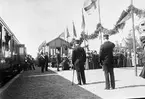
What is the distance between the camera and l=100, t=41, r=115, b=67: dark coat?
28.8 feet

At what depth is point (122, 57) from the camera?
21891mm

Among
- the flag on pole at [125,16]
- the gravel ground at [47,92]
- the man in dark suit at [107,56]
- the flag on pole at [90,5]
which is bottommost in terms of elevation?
the gravel ground at [47,92]

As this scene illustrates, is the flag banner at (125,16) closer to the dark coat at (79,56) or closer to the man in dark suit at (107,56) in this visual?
the dark coat at (79,56)

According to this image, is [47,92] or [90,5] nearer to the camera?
[47,92]

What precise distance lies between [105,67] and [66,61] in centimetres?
1315

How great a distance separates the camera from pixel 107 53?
28.9ft

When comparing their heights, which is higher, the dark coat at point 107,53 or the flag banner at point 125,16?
the flag banner at point 125,16

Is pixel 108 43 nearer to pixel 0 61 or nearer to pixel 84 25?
pixel 0 61

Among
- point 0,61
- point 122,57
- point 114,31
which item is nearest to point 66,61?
point 122,57

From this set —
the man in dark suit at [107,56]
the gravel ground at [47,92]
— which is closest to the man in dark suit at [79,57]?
the gravel ground at [47,92]

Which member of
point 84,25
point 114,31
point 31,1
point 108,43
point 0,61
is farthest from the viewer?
point 84,25

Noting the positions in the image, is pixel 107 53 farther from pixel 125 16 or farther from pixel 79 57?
pixel 125 16

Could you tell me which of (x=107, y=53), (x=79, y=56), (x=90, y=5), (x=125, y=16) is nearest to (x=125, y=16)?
(x=125, y=16)

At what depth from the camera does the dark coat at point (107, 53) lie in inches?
345
